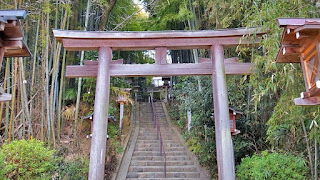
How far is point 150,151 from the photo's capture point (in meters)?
9.15

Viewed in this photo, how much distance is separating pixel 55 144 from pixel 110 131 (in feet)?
7.46

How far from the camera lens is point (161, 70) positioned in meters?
4.90

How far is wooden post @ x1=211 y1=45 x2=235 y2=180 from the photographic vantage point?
14.2 feet

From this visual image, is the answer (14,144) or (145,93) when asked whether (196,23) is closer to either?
(14,144)

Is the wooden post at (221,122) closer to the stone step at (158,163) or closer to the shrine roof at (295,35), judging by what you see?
the shrine roof at (295,35)

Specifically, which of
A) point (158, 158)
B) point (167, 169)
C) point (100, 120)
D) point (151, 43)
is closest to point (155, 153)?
point (158, 158)

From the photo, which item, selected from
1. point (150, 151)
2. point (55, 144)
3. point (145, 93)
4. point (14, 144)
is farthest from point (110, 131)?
point (145, 93)

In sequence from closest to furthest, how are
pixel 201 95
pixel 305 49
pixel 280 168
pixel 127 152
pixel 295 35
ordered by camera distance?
pixel 295 35 → pixel 305 49 → pixel 280 168 → pixel 201 95 → pixel 127 152

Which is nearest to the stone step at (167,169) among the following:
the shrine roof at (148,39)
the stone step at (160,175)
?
the stone step at (160,175)

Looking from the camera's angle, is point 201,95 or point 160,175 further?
point 160,175

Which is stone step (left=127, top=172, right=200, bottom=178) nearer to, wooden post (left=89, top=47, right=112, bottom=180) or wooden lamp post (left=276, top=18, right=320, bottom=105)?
wooden post (left=89, top=47, right=112, bottom=180)

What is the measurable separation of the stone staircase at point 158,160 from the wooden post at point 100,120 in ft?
10.5

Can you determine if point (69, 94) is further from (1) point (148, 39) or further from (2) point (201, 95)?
(1) point (148, 39)

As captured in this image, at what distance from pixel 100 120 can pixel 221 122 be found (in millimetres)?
2174
